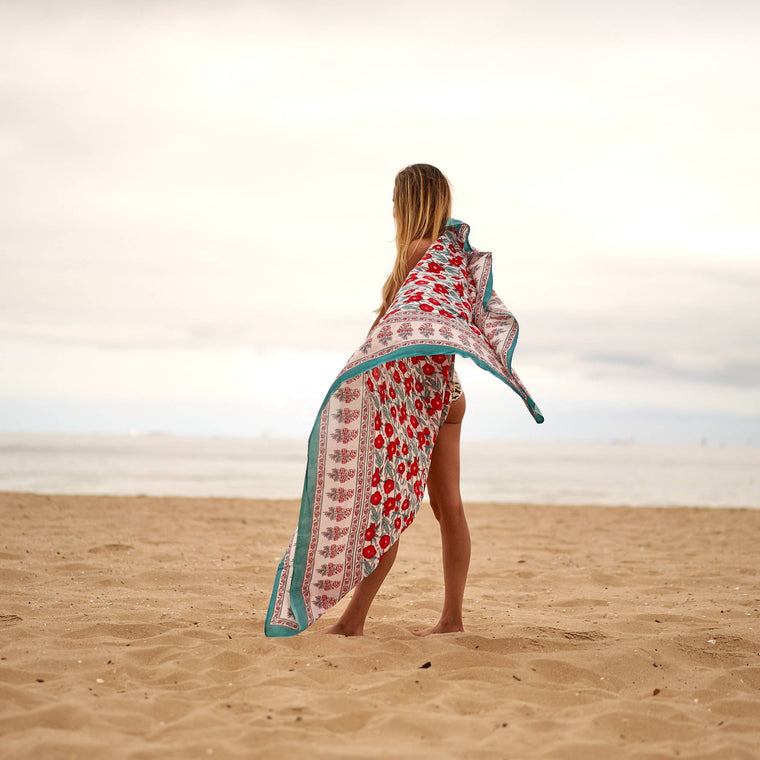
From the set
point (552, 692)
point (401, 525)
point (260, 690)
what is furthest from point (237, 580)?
point (552, 692)

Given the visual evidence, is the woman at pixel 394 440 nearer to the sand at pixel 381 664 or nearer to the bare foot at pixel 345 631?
the bare foot at pixel 345 631

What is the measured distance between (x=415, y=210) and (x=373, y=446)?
1180 mm

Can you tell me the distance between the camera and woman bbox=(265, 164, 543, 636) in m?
3.03

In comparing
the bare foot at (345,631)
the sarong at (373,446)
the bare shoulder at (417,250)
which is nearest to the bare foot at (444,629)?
the bare foot at (345,631)

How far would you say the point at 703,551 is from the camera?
6.62 meters

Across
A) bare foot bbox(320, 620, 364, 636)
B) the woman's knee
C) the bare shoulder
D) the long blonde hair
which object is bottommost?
bare foot bbox(320, 620, 364, 636)

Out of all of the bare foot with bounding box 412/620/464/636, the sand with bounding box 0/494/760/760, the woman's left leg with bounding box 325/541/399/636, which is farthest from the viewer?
the bare foot with bounding box 412/620/464/636

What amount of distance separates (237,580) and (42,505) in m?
4.81

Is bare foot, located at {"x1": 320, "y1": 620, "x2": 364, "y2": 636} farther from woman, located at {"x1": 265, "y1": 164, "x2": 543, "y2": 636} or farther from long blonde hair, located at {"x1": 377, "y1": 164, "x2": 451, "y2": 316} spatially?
long blonde hair, located at {"x1": 377, "y1": 164, "x2": 451, "y2": 316}

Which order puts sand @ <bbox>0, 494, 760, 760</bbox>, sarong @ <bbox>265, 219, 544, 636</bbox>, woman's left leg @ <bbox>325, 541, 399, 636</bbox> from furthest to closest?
woman's left leg @ <bbox>325, 541, 399, 636</bbox> < sarong @ <bbox>265, 219, 544, 636</bbox> < sand @ <bbox>0, 494, 760, 760</bbox>

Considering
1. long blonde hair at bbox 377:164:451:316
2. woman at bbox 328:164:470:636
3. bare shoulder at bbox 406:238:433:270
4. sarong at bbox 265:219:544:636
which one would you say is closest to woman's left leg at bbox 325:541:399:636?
woman at bbox 328:164:470:636

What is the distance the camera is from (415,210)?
3.37 meters

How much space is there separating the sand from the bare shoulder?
180 centimetres

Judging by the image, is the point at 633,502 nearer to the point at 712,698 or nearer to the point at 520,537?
the point at 520,537
